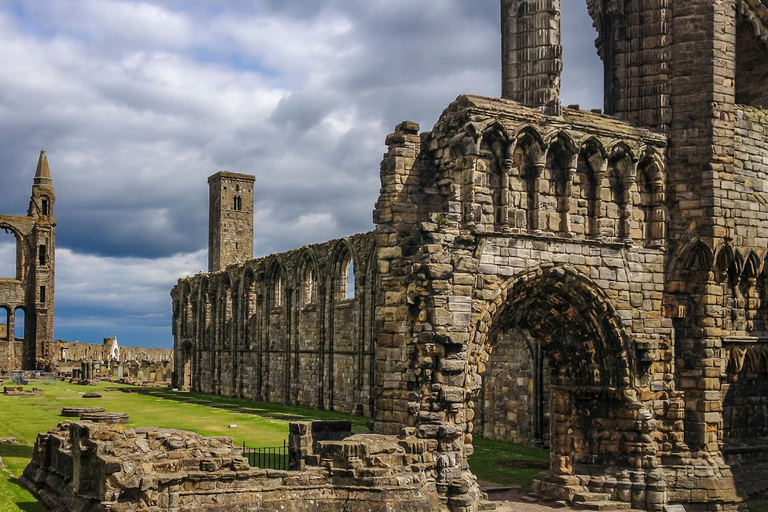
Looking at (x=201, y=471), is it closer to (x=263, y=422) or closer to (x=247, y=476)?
(x=247, y=476)

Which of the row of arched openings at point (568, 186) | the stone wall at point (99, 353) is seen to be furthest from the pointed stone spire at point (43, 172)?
the row of arched openings at point (568, 186)

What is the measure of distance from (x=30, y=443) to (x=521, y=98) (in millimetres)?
12925

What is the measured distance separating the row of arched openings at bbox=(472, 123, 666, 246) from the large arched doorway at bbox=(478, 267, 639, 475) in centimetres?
105

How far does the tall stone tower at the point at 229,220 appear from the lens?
60719 mm

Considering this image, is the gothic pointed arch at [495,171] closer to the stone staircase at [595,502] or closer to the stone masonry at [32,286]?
the stone staircase at [595,502]

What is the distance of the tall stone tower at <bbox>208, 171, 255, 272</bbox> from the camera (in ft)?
199

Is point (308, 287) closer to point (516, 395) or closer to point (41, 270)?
point (516, 395)

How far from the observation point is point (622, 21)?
17.1 metres

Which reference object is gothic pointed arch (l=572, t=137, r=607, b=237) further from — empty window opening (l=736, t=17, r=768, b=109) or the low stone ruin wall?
empty window opening (l=736, t=17, r=768, b=109)

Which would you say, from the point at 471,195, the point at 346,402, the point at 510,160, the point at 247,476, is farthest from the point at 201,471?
the point at 346,402

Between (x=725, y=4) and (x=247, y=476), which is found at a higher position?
(x=725, y=4)

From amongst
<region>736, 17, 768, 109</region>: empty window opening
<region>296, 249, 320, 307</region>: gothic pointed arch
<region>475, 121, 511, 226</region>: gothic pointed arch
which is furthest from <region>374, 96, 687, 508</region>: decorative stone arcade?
<region>296, 249, 320, 307</region>: gothic pointed arch

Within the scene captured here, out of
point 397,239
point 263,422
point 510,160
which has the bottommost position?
point 263,422

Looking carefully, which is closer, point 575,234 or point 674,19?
point 575,234
